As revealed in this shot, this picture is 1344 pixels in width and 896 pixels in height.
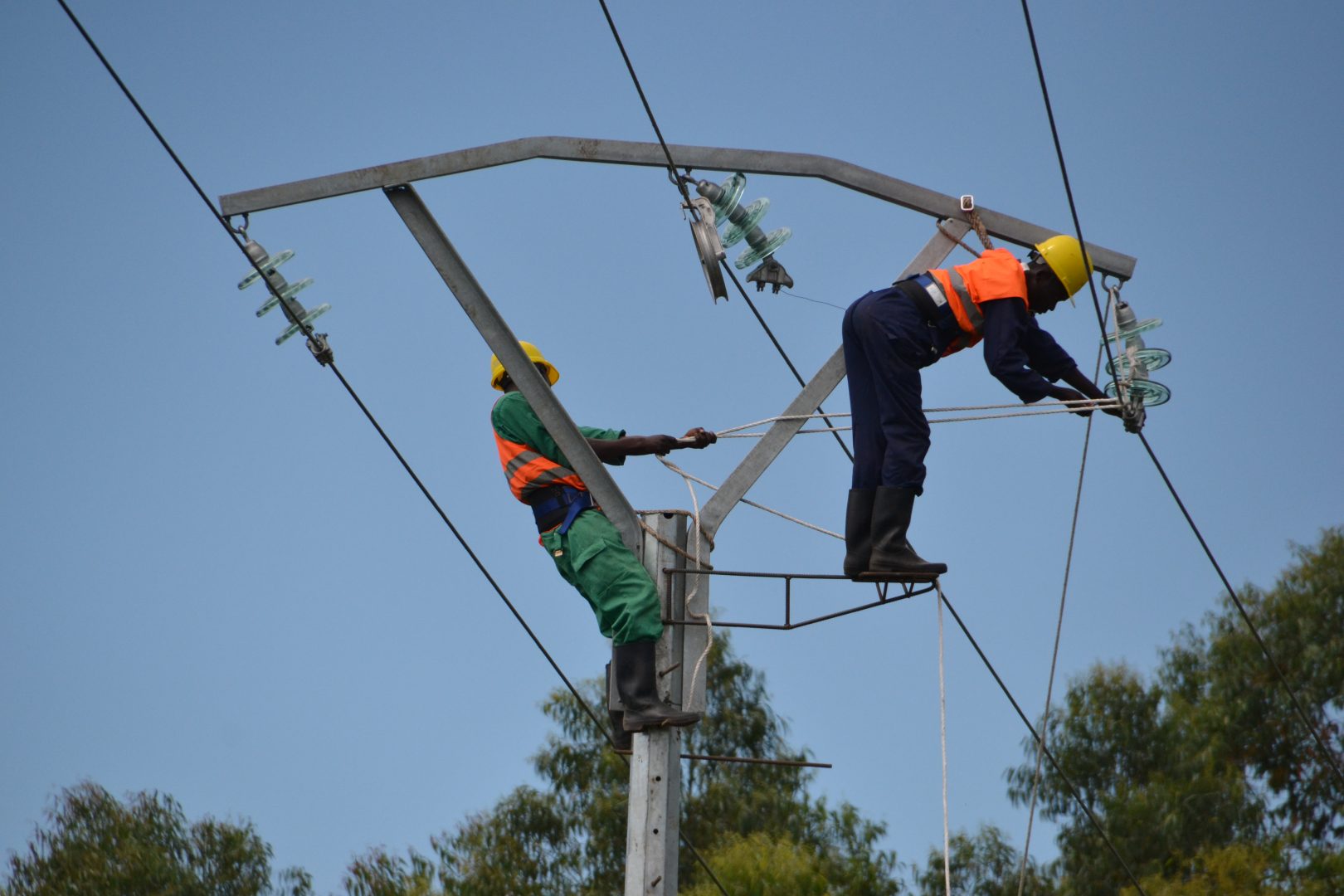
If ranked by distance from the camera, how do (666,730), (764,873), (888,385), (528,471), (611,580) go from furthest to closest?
(764,873) → (528,471) → (888,385) → (611,580) → (666,730)

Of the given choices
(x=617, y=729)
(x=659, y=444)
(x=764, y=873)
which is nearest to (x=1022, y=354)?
(x=659, y=444)

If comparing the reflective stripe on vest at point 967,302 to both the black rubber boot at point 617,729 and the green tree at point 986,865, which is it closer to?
the black rubber boot at point 617,729

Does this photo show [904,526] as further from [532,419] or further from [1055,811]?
[1055,811]

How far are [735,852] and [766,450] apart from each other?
49.7ft

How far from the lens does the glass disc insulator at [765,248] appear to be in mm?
7672

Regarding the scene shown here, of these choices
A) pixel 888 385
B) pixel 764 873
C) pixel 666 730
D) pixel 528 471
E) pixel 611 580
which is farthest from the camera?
pixel 764 873

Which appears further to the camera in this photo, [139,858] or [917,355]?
[139,858]

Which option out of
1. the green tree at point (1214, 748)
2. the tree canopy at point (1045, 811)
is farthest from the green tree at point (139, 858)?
the green tree at point (1214, 748)

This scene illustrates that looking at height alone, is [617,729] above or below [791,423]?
below

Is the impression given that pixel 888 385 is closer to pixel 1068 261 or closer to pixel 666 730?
pixel 1068 261

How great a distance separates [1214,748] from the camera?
1026 inches

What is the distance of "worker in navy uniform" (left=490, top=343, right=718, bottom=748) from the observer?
23.0 feet

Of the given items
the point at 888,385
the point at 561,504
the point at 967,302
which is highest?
the point at 967,302

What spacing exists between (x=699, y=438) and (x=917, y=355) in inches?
37.6
